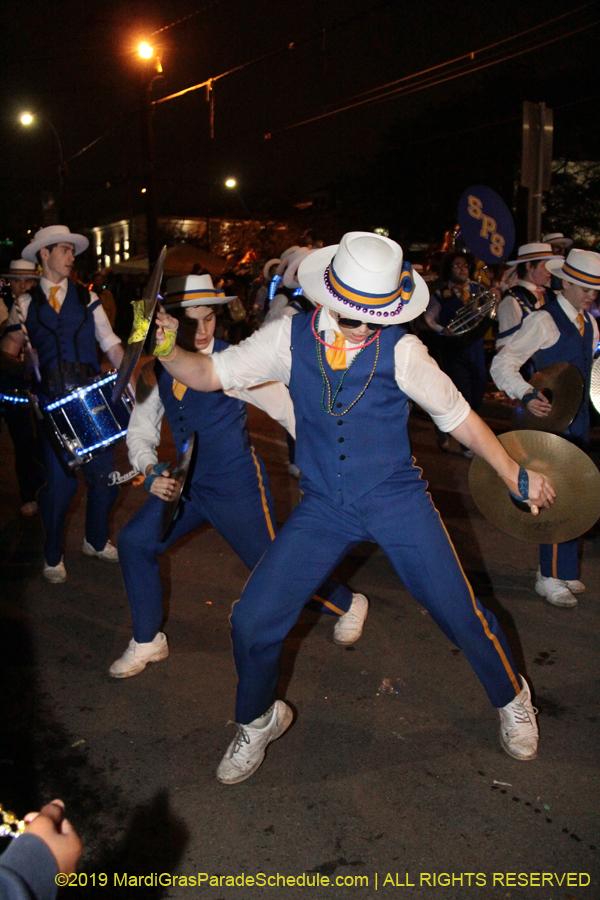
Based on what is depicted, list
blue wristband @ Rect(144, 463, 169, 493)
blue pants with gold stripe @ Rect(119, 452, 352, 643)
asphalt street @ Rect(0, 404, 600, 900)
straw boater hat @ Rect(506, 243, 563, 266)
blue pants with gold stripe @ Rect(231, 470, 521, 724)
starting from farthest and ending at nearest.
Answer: straw boater hat @ Rect(506, 243, 563, 266) < blue pants with gold stripe @ Rect(119, 452, 352, 643) < blue wristband @ Rect(144, 463, 169, 493) < blue pants with gold stripe @ Rect(231, 470, 521, 724) < asphalt street @ Rect(0, 404, 600, 900)

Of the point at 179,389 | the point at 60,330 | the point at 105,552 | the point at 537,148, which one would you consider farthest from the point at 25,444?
the point at 537,148

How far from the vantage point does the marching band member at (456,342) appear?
884 centimetres

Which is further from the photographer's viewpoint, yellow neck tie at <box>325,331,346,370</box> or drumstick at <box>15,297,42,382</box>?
drumstick at <box>15,297,42,382</box>

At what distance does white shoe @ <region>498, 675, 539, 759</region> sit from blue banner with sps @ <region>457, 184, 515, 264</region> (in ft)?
22.3

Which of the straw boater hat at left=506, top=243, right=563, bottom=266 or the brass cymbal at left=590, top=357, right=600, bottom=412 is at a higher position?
the straw boater hat at left=506, top=243, right=563, bottom=266

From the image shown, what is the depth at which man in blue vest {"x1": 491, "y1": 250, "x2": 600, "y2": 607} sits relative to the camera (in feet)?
15.3

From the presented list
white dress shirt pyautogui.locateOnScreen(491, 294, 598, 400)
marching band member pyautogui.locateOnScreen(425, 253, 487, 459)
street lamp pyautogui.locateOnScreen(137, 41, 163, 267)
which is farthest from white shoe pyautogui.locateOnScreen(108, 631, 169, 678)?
street lamp pyautogui.locateOnScreen(137, 41, 163, 267)

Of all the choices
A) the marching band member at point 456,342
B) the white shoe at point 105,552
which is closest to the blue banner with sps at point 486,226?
the marching band member at point 456,342

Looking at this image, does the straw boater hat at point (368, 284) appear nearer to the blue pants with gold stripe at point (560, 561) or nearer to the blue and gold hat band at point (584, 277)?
the blue and gold hat band at point (584, 277)

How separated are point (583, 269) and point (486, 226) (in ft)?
15.4

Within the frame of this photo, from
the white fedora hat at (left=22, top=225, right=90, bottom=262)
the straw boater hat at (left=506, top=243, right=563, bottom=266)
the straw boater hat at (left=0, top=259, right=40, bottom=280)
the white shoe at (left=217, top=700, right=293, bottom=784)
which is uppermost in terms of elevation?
the white fedora hat at (left=22, top=225, right=90, bottom=262)

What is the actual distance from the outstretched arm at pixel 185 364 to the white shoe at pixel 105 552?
117 inches

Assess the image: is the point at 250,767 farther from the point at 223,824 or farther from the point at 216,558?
the point at 216,558

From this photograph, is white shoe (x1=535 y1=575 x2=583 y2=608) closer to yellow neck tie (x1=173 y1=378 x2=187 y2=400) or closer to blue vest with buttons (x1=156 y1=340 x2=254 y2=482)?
blue vest with buttons (x1=156 y1=340 x2=254 y2=482)
